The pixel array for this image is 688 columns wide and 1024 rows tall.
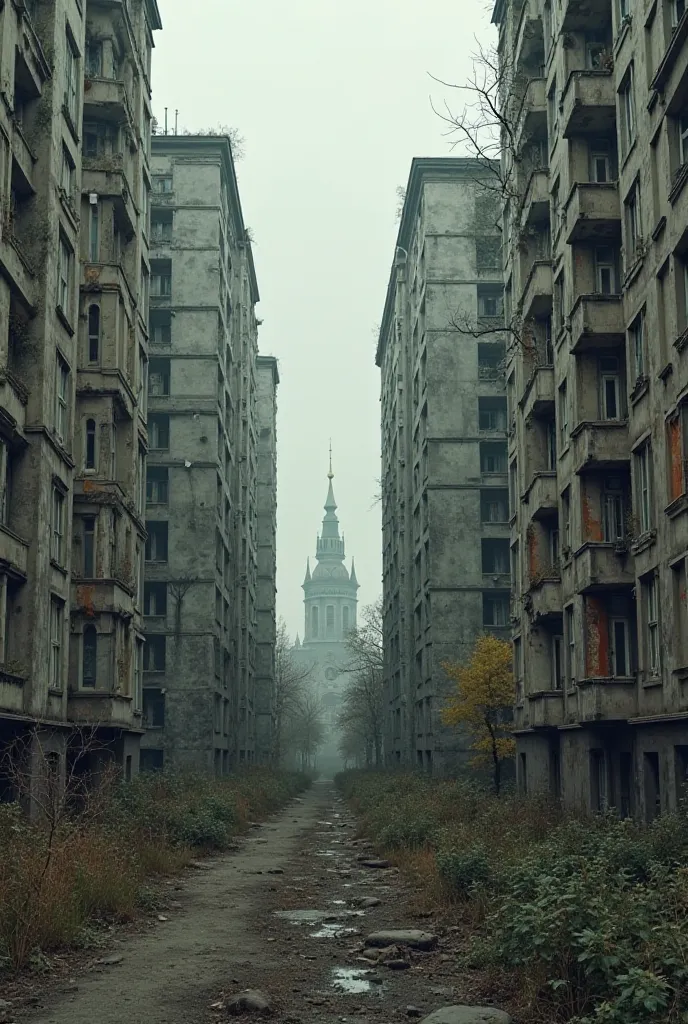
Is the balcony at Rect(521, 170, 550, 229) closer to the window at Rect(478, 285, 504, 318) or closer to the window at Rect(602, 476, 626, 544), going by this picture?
the window at Rect(602, 476, 626, 544)

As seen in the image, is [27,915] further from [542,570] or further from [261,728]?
[261,728]

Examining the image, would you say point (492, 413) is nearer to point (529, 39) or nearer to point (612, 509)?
point (529, 39)

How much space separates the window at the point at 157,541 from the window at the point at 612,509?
87.0ft

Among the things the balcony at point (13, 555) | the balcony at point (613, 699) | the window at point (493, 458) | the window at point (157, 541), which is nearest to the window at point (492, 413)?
the window at point (493, 458)

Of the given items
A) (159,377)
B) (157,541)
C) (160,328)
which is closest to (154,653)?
(157,541)

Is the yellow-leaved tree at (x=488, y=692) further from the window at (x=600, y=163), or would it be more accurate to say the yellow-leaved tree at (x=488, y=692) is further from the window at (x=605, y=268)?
the window at (x=600, y=163)

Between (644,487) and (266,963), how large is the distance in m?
14.3

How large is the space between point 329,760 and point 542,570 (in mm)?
167828

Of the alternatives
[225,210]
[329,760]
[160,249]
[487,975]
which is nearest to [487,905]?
[487,975]

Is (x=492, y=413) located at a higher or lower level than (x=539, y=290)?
higher

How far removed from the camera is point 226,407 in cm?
5794

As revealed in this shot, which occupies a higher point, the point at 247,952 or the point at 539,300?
the point at 539,300

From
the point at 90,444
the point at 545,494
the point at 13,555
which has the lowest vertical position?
the point at 13,555

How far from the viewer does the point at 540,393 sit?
31.8 meters
